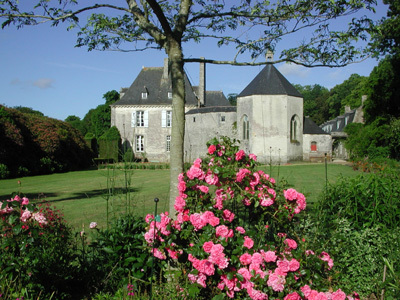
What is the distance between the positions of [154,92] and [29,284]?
38.6 meters

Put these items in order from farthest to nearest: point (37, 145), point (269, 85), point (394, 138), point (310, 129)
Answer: point (310, 129) < point (269, 85) < point (37, 145) < point (394, 138)

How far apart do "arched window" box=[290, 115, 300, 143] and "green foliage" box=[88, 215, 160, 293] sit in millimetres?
29282

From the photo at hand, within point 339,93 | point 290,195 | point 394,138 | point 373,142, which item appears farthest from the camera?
point 339,93

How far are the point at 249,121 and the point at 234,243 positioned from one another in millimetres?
28750

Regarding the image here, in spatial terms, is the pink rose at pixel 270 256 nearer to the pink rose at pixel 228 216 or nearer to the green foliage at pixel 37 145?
the pink rose at pixel 228 216

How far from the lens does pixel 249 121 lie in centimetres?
3094

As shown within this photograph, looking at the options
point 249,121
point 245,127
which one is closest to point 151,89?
point 245,127

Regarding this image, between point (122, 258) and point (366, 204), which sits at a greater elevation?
point (366, 204)

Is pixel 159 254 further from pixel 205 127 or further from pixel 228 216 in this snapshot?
pixel 205 127

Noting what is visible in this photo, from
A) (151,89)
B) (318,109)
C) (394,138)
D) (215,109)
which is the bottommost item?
(394,138)

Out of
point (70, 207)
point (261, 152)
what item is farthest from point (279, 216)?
point (261, 152)

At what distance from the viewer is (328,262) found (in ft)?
8.59

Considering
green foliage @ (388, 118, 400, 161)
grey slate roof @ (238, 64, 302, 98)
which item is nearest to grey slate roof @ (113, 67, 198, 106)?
grey slate roof @ (238, 64, 302, 98)

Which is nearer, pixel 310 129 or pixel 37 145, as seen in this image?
pixel 37 145
